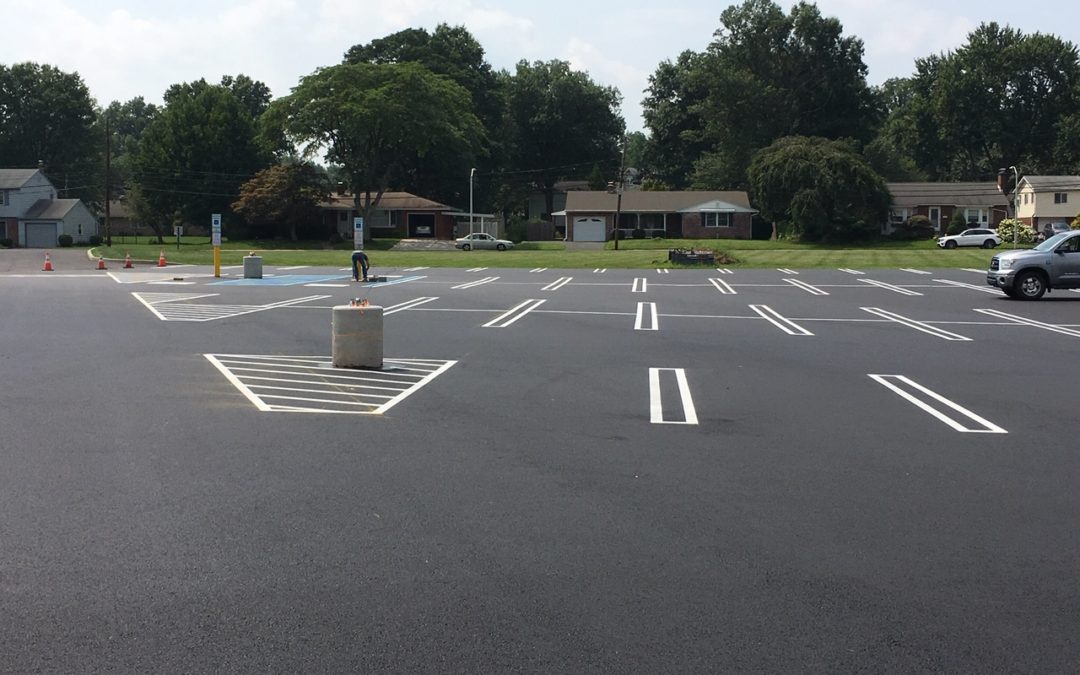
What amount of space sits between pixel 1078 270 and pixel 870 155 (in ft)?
241

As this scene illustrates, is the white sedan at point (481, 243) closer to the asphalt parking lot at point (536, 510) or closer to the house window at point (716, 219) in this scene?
the house window at point (716, 219)

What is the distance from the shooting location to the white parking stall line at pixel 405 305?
25211 mm

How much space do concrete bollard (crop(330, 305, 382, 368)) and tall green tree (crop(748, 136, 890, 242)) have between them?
201 ft

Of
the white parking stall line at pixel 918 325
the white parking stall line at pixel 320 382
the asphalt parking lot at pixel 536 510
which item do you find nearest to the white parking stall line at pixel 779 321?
the white parking stall line at pixel 918 325

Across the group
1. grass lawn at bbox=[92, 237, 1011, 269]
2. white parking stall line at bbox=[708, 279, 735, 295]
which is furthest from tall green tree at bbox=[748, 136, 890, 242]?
white parking stall line at bbox=[708, 279, 735, 295]

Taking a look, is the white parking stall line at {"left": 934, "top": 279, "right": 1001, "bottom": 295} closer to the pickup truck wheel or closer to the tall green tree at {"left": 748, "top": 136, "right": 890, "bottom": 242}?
the pickup truck wheel

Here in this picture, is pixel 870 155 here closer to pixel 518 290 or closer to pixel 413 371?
pixel 518 290

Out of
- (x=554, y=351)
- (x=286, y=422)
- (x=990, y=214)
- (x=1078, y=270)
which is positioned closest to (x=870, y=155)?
(x=990, y=214)

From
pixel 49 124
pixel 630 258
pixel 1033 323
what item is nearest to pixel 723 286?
pixel 1033 323

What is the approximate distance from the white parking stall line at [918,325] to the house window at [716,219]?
57.8 metres

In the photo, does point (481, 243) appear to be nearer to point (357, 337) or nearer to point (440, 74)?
point (440, 74)

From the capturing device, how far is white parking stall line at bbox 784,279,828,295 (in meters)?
33.9

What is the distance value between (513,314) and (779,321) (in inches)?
241

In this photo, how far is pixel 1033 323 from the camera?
925 inches
